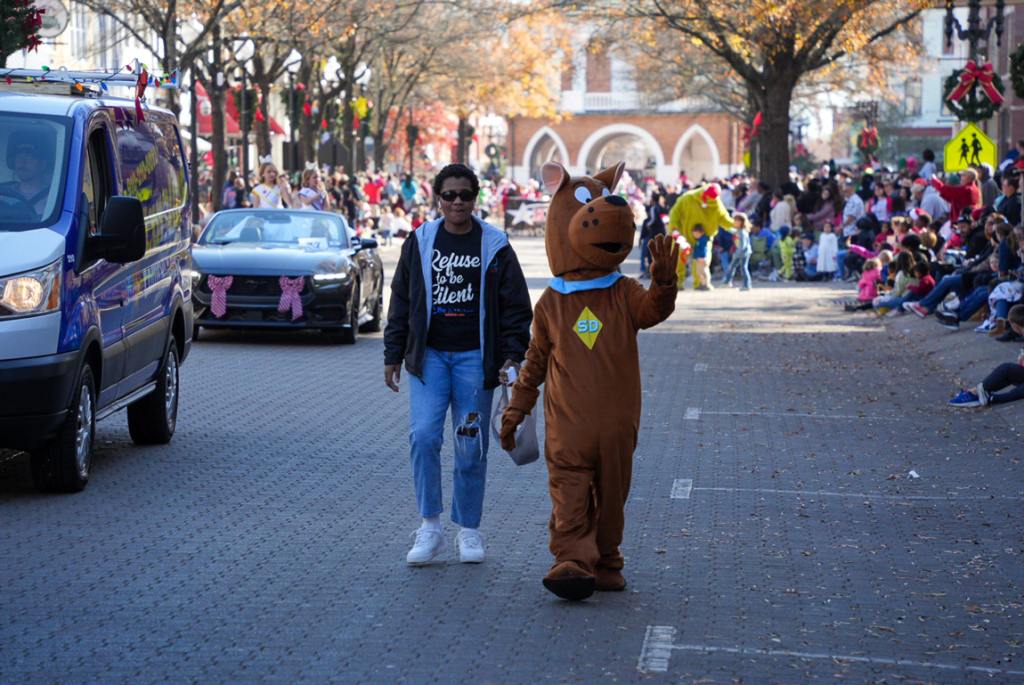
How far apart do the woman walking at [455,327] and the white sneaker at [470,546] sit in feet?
0.44

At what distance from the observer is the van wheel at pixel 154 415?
11.8 meters

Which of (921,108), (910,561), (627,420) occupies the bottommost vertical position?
(910,561)

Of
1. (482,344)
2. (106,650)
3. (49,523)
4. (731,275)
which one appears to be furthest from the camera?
(731,275)

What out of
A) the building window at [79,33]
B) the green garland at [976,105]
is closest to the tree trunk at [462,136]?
the building window at [79,33]

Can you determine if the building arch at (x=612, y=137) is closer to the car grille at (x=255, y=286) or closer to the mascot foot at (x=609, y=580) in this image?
the car grille at (x=255, y=286)

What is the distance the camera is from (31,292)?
30.3 feet

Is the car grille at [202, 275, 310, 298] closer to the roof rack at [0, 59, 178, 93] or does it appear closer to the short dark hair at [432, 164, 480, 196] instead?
the roof rack at [0, 59, 178, 93]

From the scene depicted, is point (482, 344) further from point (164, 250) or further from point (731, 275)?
point (731, 275)

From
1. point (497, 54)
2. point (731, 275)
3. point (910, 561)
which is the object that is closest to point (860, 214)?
point (731, 275)

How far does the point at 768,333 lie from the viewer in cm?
2231

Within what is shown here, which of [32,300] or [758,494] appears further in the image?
[758,494]

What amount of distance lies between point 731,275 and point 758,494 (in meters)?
22.4

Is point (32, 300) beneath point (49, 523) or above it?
above

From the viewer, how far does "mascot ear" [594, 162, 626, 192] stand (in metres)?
7.67
